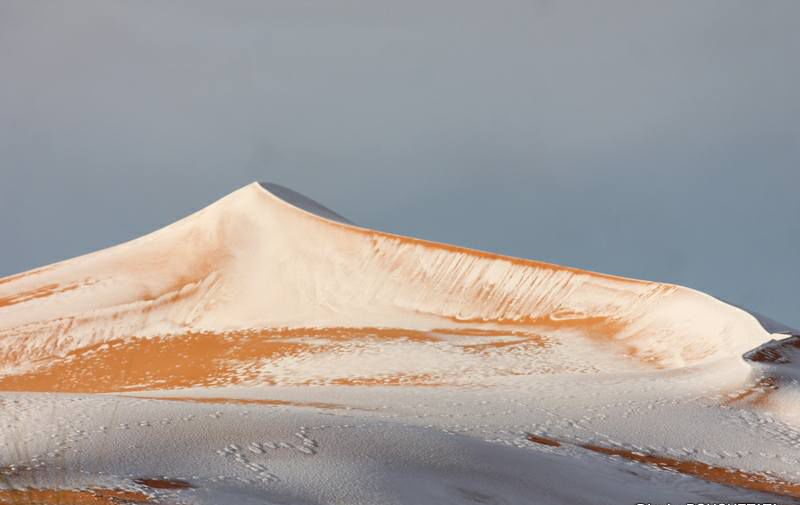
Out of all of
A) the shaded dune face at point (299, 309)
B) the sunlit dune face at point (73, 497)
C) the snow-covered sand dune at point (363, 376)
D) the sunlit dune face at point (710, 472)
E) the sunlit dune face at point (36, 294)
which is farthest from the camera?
the sunlit dune face at point (36, 294)

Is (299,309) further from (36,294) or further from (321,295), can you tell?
(36,294)

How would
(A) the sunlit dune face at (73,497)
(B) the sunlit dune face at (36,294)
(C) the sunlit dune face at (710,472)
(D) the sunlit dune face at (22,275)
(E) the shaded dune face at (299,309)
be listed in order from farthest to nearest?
(D) the sunlit dune face at (22,275), (B) the sunlit dune face at (36,294), (E) the shaded dune face at (299,309), (C) the sunlit dune face at (710,472), (A) the sunlit dune face at (73,497)

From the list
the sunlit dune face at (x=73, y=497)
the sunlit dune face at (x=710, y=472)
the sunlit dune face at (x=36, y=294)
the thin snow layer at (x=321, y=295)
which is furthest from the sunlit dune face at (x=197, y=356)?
the sunlit dune face at (x=73, y=497)

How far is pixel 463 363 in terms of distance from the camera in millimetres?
23516

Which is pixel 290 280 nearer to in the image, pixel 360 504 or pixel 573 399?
pixel 573 399

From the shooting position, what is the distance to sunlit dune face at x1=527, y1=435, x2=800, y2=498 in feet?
46.5

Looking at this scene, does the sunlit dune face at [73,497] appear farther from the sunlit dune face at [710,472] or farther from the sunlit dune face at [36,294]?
the sunlit dune face at [36,294]

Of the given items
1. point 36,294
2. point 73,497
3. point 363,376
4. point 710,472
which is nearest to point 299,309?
point 363,376

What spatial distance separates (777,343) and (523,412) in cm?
838

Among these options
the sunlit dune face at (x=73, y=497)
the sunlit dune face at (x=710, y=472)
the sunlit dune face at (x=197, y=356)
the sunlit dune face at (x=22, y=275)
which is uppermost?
the sunlit dune face at (x=710, y=472)

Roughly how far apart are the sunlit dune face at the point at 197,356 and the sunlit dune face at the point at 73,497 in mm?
13568

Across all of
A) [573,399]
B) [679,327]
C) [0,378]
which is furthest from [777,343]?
[0,378]

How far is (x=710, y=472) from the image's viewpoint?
14.6 m

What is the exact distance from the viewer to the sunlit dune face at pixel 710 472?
14.2 meters
